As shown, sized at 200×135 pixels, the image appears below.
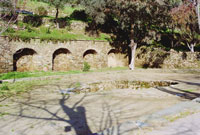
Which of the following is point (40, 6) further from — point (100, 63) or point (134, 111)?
point (134, 111)

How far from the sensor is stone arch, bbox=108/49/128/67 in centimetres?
2143

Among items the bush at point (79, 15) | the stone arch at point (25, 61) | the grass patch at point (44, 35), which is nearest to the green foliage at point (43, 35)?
the grass patch at point (44, 35)

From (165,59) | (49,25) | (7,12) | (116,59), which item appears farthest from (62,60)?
(7,12)

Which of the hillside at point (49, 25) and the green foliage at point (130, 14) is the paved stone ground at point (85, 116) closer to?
the hillside at point (49, 25)

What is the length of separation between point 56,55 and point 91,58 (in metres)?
4.17

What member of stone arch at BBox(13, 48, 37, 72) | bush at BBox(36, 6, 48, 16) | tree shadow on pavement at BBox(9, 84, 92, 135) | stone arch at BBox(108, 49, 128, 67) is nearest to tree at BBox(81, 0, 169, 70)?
stone arch at BBox(108, 49, 128, 67)

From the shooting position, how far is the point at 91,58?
20.0m

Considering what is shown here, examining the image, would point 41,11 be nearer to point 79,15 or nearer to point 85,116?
point 79,15

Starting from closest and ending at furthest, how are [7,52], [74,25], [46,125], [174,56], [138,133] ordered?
[138,133], [46,125], [7,52], [174,56], [74,25]

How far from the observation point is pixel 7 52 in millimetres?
13906

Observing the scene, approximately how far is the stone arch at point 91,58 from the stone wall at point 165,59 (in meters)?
5.03

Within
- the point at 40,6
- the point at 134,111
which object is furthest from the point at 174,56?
the point at 40,6

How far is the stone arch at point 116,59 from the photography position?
21.4 metres

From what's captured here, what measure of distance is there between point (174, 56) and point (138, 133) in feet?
54.7
